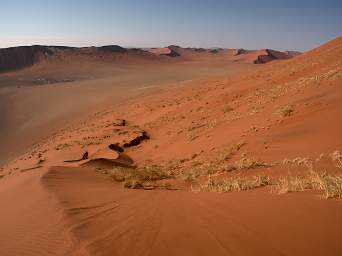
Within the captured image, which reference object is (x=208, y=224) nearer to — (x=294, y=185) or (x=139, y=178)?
(x=294, y=185)

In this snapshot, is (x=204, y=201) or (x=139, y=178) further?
(x=139, y=178)

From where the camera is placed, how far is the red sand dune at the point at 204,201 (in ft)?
14.0

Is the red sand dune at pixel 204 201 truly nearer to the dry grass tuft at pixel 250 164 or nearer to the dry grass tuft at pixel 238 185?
the dry grass tuft at pixel 250 164

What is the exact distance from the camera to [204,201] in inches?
233

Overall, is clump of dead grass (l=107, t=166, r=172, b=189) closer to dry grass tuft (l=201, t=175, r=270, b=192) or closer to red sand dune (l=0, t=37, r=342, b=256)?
red sand dune (l=0, t=37, r=342, b=256)

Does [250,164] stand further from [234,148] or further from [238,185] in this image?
[234,148]

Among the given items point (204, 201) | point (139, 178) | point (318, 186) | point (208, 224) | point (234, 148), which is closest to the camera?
point (208, 224)

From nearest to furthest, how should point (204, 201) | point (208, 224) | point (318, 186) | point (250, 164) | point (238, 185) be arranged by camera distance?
point (208, 224)
point (318, 186)
point (204, 201)
point (238, 185)
point (250, 164)

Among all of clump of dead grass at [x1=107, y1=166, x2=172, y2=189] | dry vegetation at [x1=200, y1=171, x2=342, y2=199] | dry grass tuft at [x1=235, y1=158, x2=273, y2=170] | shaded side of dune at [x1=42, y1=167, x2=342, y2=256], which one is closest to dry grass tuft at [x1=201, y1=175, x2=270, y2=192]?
dry vegetation at [x1=200, y1=171, x2=342, y2=199]

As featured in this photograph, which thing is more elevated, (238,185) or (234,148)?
(238,185)

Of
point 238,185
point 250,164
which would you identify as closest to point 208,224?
point 238,185

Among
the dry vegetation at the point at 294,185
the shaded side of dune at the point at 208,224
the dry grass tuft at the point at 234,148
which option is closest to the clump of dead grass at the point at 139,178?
the dry vegetation at the point at 294,185

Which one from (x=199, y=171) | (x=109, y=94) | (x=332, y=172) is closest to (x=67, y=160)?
(x=199, y=171)

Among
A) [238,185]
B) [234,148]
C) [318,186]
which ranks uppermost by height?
[318,186]
